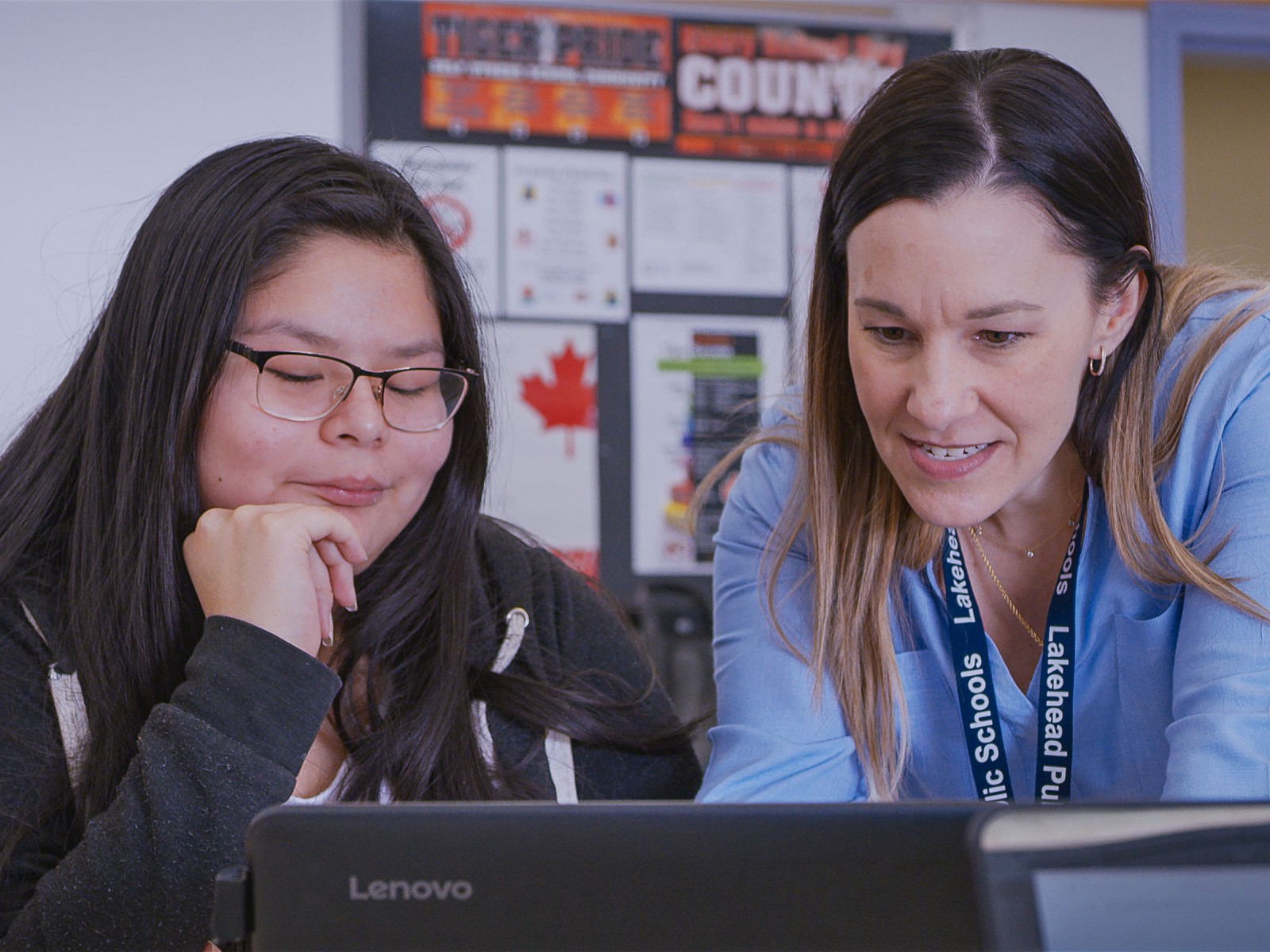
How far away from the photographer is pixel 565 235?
103 inches

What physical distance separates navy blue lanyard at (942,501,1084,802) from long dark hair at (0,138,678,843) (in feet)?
1.08

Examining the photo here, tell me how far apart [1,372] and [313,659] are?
1.63 meters

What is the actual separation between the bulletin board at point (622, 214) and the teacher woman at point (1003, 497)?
1314 mm

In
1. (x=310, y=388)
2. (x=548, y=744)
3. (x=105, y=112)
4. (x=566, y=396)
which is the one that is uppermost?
(x=105, y=112)

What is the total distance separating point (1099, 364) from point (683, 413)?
1.54m

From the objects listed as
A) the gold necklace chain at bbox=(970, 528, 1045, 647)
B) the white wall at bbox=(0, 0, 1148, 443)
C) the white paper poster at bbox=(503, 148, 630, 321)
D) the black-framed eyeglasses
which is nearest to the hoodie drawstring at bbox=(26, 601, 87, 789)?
the black-framed eyeglasses

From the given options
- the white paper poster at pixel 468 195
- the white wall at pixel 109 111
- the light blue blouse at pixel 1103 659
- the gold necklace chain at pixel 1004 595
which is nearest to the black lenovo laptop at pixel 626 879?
the light blue blouse at pixel 1103 659

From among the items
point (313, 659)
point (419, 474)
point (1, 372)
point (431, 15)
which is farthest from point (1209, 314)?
point (1, 372)

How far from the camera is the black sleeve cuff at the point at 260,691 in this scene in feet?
3.15

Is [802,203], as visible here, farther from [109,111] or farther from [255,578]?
[255,578]

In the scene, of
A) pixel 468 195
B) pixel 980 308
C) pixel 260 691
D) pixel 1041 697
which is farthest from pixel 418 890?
pixel 468 195

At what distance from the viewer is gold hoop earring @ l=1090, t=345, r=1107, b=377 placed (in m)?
1.16

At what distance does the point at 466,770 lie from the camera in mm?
1218

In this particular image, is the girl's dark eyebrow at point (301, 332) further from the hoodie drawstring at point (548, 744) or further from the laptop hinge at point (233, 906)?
the laptop hinge at point (233, 906)
